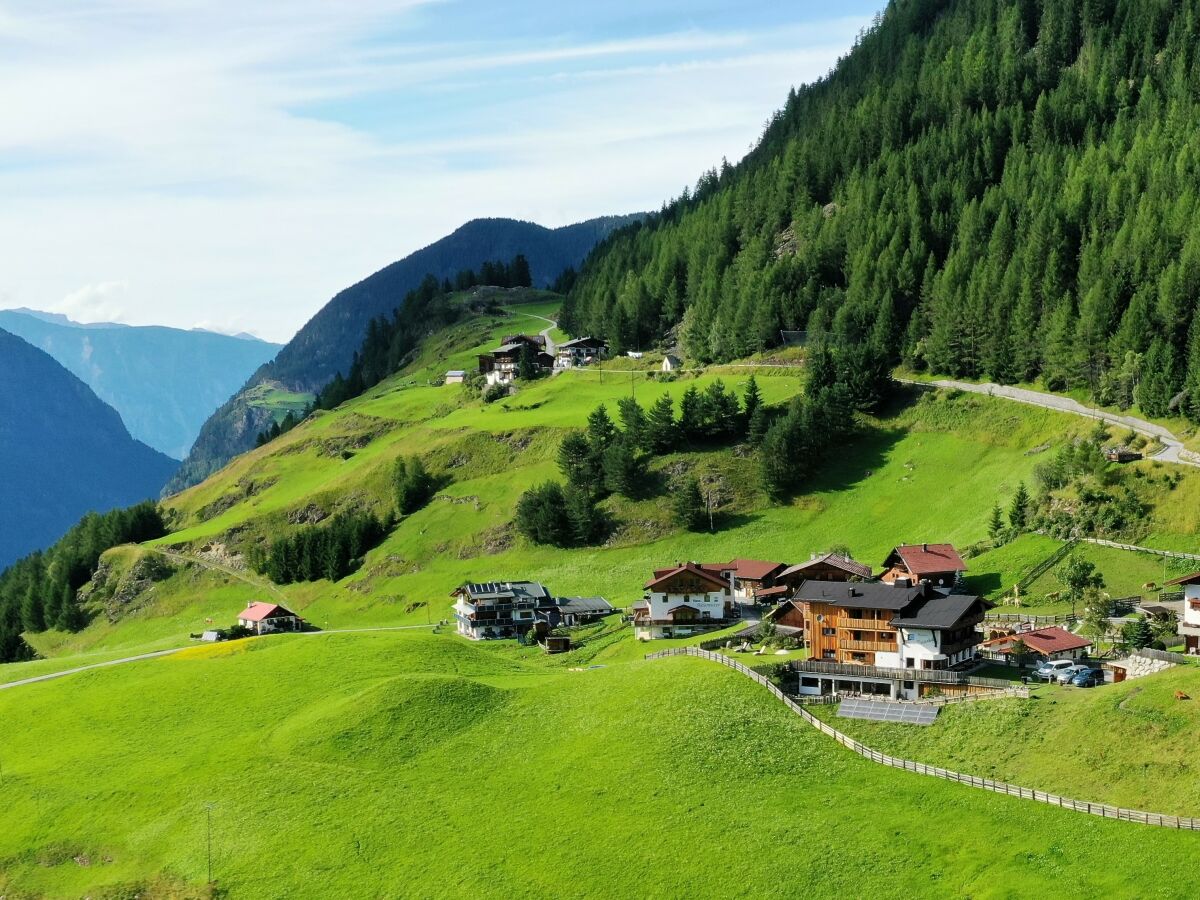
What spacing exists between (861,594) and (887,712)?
1326 cm

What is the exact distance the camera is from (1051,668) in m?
81.1

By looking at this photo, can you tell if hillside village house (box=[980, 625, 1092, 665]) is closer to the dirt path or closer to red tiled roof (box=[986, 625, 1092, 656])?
red tiled roof (box=[986, 625, 1092, 656])

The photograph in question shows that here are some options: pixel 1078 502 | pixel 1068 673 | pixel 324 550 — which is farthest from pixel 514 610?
pixel 1068 673

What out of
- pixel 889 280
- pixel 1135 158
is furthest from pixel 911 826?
pixel 1135 158

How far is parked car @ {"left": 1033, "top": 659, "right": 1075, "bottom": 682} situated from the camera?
80375mm

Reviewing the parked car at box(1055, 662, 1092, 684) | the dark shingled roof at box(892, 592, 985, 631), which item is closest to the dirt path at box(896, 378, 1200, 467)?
the dark shingled roof at box(892, 592, 985, 631)

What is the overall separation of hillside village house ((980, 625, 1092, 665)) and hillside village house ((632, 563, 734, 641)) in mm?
31703

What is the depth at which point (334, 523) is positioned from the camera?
177250 millimetres

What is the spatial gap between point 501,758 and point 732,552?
224 ft

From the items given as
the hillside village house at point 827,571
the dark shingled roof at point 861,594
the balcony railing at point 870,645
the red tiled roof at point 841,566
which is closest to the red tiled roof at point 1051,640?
the dark shingled roof at point 861,594

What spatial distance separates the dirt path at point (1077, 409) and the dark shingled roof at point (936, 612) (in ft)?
149

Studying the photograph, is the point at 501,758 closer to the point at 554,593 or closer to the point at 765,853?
the point at 765,853

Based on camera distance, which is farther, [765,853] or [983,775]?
[983,775]

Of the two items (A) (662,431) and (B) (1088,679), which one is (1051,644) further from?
(A) (662,431)
